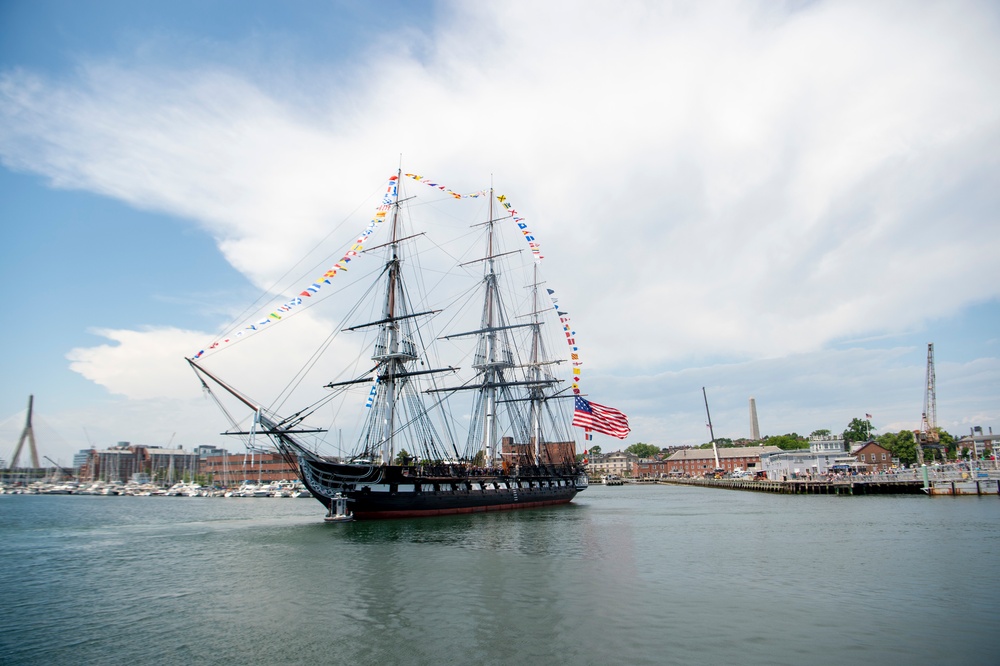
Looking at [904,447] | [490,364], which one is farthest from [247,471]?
[904,447]

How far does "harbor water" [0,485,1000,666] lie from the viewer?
15.4 m

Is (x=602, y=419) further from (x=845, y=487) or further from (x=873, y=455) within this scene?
(x=873, y=455)

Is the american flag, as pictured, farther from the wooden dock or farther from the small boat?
the wooden dock

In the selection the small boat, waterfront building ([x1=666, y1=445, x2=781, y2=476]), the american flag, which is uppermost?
the american flag

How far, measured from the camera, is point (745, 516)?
2076 inches

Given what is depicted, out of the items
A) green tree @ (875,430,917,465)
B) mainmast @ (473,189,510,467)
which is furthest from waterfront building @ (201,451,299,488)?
green tree @ (875,430,917,465)

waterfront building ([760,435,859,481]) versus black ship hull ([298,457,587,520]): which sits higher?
black ship hull ([298,457,587,520])

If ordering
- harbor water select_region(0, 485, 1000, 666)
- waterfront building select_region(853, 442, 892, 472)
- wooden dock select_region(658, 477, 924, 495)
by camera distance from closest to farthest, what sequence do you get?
harbor water select_region(0, 485, 1000, 666), wooden dock select_region(658, 477, 924, 495), waterfront building select_region(853, 442, 892, 472)

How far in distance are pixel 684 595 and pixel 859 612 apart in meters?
5.35

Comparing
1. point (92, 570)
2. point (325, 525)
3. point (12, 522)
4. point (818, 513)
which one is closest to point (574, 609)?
point (92, 570)

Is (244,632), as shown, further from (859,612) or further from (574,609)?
(859,612)

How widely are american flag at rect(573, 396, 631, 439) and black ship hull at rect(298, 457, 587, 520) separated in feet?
34.7

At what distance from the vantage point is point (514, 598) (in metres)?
20.8

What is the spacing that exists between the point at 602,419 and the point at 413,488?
22.7m
